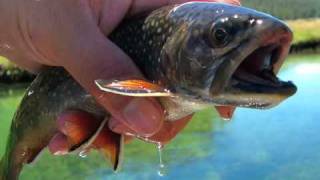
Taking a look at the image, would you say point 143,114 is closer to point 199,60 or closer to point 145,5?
point 199,60

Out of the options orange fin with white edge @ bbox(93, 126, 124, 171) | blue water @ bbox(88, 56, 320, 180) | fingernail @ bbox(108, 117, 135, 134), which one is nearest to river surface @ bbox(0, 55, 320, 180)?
blue water @ bbox(88, 56, 320, 180)

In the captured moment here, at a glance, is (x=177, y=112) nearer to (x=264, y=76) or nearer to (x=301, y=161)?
(x=264, y=76)

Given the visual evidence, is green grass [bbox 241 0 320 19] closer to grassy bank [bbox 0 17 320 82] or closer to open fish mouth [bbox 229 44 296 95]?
grassy bank [bbox 0 17 320 82]

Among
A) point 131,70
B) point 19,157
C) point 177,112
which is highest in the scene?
point 131,70

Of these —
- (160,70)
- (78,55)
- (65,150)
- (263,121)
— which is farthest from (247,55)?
(263,121)

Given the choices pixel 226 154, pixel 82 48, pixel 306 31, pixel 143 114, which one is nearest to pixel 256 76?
pixel 143 114
